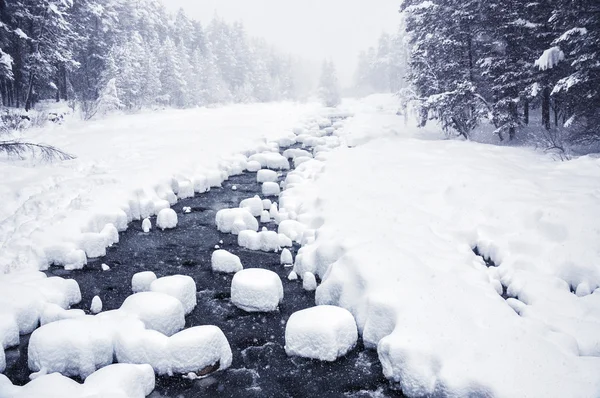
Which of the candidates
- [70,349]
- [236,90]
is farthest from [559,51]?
[236,90]

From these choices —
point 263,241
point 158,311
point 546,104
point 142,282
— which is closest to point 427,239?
point 263,241

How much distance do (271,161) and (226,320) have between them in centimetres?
1033

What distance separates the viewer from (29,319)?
514 centimetres

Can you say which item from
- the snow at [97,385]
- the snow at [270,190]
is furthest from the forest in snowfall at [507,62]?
the snow at [97,385]

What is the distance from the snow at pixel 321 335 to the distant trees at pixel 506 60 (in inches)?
389

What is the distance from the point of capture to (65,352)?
14.2ft

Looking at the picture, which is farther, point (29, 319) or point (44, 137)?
point (44, 137)

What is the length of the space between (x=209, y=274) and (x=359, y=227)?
2.99 meters

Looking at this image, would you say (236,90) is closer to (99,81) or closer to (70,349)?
(99,81)

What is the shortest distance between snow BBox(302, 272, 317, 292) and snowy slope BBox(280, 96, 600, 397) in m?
0.30

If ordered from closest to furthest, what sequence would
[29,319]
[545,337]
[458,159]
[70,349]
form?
[70,349] < [545,337] < [29,319] < [458,159]

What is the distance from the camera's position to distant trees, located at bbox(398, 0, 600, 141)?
11148 mm

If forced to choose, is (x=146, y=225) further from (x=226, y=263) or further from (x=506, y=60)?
(x=506, y=60)

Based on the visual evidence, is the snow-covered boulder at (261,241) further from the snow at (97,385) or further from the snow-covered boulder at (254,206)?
the snow at (97,385)
